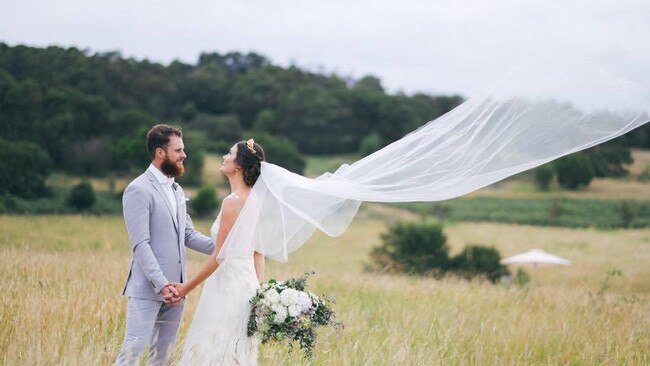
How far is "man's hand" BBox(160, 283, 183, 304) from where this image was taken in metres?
4.62

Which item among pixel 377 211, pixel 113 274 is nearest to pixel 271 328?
pixel 113 274

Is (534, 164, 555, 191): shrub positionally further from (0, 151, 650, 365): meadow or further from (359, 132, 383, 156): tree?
(0, 151, 650, 365): meadow

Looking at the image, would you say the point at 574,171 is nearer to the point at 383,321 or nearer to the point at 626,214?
the point at 626,214

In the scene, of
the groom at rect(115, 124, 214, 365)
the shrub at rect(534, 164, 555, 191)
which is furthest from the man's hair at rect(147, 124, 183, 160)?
the shrub at rect(534, 164, 555, 191)

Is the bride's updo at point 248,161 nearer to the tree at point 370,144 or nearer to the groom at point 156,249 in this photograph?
the groom at point 156,249

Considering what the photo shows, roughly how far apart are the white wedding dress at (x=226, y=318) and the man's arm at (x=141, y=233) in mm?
497

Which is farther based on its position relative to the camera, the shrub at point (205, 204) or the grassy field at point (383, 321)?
the shrub at point (205, 204)

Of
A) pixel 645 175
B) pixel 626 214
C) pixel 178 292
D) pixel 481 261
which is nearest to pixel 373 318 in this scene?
pixel 178 292

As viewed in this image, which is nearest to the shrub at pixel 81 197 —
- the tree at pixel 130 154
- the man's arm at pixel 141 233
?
the tree at pixel 130 154

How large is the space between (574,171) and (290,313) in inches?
2021

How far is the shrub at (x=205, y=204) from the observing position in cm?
4441

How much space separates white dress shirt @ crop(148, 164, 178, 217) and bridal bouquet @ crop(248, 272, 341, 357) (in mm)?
856

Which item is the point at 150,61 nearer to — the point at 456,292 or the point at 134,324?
the point at 456,292

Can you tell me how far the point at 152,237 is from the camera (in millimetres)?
4805
